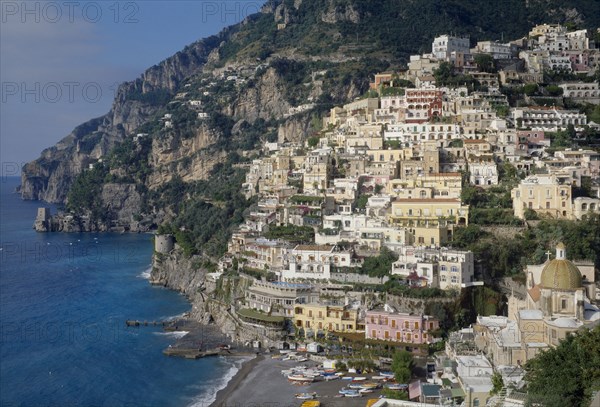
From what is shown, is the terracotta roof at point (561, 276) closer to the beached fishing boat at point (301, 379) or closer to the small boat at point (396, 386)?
the small boat at point (396, 386)

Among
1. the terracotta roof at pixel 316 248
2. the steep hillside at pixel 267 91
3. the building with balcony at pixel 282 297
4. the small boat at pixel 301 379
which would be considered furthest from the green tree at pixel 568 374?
the steep hillside at pixel 267 91

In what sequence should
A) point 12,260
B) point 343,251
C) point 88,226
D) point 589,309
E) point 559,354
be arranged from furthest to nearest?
point 88,226 → point 12,260 → point 343,251 → point 589,309 → point 559,354

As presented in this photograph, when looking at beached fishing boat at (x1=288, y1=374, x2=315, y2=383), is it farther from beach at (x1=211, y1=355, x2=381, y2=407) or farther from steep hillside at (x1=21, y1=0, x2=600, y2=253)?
steep hillside at (x1=21, y1=0, x2=600, y2=253)

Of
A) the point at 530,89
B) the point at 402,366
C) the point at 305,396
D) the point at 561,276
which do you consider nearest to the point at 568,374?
the point at 561,276

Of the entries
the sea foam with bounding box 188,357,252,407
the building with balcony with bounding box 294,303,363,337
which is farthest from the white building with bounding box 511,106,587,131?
the sea foam with bounding box 188,357,252,407

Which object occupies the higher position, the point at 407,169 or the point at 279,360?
the point at 407,169

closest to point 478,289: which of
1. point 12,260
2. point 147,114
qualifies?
point 12,260

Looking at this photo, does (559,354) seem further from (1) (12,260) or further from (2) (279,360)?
(1) (12,260)
